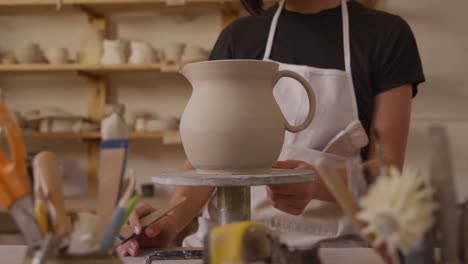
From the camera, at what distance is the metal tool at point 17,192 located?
463mm

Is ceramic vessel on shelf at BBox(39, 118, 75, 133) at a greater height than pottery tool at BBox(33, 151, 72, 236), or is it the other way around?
pottery tool at BBox(33, 151, 72, 236)

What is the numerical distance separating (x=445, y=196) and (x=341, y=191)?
0.27 ft

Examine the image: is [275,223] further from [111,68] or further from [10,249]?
[111,68]

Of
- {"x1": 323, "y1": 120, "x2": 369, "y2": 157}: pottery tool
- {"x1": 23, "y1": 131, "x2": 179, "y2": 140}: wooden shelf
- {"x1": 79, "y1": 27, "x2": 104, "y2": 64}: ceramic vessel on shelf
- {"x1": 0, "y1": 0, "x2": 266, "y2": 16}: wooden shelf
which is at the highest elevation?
{"x1": 0, "y1": 0, "x2": 266, "y2": 16}: wooden shelf

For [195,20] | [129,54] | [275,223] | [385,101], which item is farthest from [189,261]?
[195,20]

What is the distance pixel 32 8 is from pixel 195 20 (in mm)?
771

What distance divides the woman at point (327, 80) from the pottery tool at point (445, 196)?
64 cm

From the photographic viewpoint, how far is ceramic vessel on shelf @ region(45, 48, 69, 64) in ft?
7.93

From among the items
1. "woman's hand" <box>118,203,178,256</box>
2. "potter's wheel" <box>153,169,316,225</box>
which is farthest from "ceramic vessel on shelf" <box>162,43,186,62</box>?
"potter's wheel" <box>153,169,316,225</box>

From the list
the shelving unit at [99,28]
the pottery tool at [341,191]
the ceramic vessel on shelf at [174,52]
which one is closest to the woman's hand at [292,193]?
the pottery tool at [341,191]

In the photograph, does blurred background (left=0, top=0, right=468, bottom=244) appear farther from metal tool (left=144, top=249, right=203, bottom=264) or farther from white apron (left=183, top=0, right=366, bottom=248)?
metal tool (left=144, top=249, right=203, bottom=264)

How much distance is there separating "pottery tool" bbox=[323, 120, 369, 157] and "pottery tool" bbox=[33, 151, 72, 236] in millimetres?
759

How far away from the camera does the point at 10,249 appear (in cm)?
87

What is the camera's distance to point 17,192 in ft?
1.54
